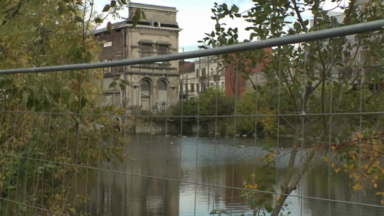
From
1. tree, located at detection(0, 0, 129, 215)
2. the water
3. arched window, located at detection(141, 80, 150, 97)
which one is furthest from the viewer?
tree, located at detection(0, 0, 129, 215)

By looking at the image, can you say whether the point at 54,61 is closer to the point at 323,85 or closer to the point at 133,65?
the point at 133,65

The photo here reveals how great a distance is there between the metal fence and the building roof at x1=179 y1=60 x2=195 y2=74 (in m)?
0.07

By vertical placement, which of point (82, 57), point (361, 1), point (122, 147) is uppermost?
point (361, 1)

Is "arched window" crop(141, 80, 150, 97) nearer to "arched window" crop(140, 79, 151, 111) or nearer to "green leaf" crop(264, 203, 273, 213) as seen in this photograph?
"arched window" crop(140, 79, 151, 111)

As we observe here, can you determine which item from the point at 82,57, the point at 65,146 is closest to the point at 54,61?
the point at 82,57

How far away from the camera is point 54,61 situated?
23.7 feet

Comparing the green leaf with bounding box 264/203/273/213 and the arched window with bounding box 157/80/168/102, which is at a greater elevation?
the arched window with bounding box 157/80/168/102

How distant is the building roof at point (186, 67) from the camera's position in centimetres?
348

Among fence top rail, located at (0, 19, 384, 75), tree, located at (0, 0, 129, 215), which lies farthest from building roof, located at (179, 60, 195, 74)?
tree, located at (0, 0, 129, 215)

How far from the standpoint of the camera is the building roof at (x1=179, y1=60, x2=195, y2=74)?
3.48 meters

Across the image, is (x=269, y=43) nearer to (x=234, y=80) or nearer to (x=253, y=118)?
(x=253, y=118)

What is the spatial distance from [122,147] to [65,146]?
0.76m

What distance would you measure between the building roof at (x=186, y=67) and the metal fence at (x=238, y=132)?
2.6 inches

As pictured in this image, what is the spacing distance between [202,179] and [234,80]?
0.57 meters
